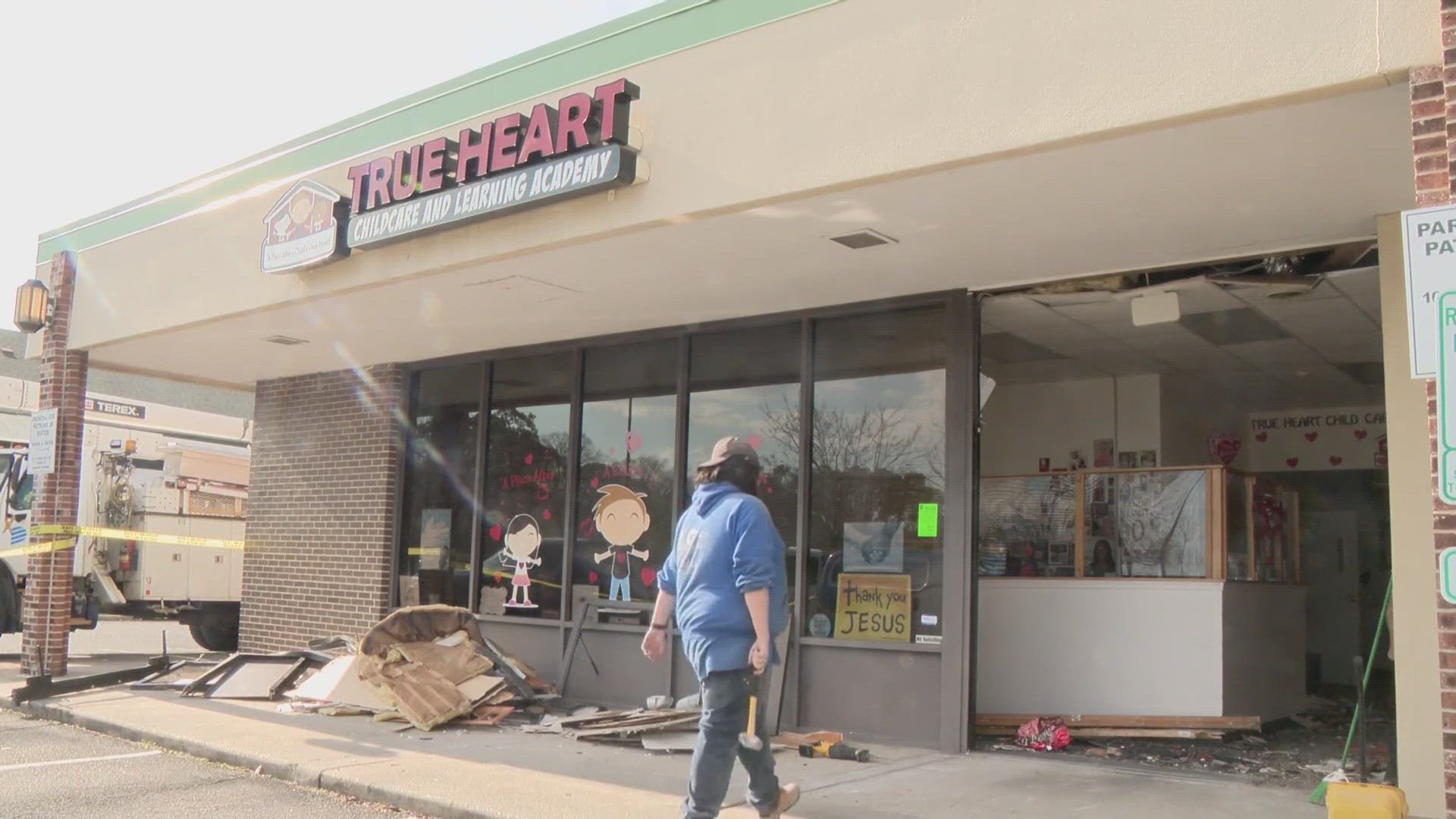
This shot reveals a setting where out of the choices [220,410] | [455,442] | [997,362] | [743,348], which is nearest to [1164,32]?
[743,348]

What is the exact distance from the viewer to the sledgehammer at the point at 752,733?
5.27 meters

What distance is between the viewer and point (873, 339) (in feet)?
29.7

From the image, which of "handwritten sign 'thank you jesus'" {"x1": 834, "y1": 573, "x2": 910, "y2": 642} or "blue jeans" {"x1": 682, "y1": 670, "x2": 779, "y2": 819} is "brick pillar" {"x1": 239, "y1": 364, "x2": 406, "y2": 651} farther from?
"blue jeans" {"x1": 682, "y1": 670, "x2": 779, "y2": 819}

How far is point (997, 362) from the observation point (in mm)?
11430

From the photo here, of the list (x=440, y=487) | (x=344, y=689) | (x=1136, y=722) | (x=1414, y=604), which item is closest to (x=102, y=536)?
(x=440, y=487)

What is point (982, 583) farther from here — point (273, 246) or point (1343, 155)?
point (273, 246)

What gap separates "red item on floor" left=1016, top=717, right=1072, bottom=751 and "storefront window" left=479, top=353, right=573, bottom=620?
4153 millimetres

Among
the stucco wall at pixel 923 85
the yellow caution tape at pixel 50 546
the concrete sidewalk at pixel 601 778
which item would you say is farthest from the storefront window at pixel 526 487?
the yellow caution tape at pixel 50 546

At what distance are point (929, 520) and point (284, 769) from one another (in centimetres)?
457

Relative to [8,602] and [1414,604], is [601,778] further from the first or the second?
[8,602]

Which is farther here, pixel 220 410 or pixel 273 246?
pixel 220 410

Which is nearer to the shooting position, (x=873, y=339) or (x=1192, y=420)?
(x=873, y=339)

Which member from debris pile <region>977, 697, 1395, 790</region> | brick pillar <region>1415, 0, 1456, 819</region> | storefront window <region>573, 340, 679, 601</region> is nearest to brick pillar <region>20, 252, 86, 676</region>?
storefront window <region>573, 340, 679, 601</region>

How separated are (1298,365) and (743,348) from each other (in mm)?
5443
